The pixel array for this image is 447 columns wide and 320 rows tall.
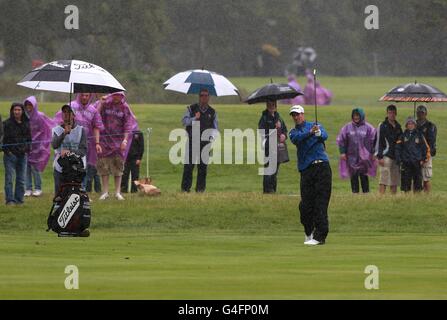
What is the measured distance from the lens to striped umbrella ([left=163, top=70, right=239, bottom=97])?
97.8 feet

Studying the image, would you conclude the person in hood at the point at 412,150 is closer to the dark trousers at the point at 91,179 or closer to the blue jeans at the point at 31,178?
the dark trousers at the point at 91,179

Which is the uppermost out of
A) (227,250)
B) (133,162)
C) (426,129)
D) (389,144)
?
(426,129)

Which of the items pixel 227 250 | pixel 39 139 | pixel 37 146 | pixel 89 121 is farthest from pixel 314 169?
pixel 39 139

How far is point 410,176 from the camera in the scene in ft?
96.6

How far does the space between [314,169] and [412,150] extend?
7765 millimetres

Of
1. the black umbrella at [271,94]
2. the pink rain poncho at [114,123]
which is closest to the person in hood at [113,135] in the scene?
the pink rain poncho at [114,123]

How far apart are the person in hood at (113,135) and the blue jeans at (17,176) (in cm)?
143

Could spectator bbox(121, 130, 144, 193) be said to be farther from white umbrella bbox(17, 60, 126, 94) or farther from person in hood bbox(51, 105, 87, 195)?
person in hood bbox(51, 105, 87, 195)

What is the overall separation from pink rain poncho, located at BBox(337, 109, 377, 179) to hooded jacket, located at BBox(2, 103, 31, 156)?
6499 mm

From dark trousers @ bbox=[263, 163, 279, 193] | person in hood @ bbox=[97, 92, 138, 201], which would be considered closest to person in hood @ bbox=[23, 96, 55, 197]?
person in hood @ bbox=[97, 92, 138, 201]

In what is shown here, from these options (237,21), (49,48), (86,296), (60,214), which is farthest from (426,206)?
(237,21)

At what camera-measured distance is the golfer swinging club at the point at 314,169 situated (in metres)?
21.5

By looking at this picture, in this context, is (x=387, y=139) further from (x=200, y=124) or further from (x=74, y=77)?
(x=74, y=77)
